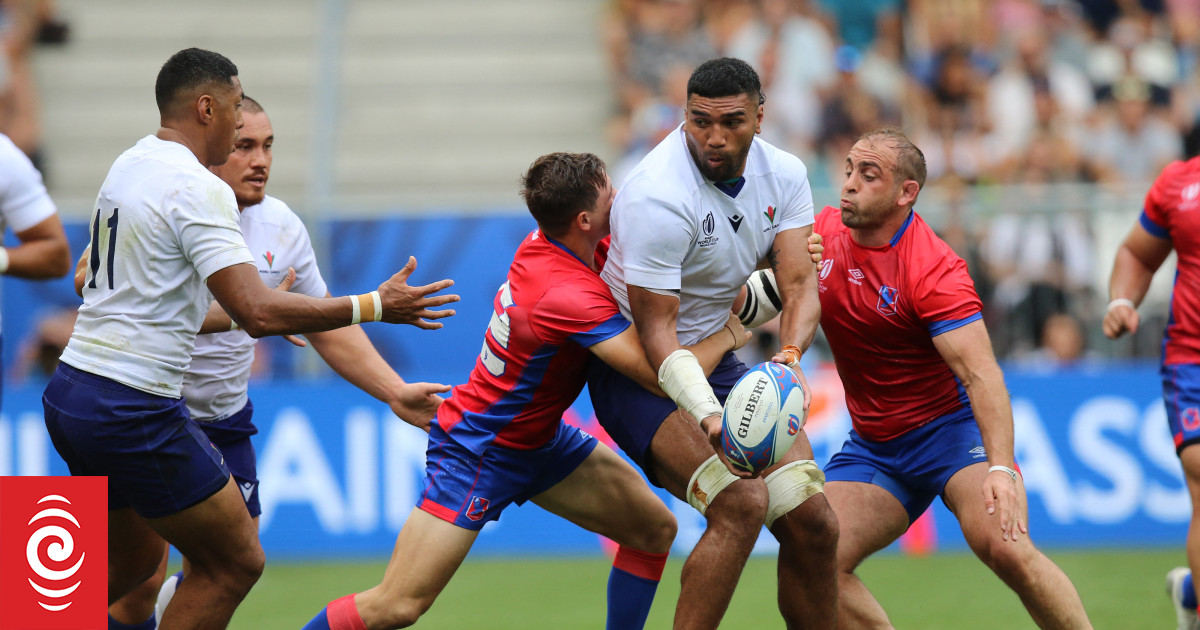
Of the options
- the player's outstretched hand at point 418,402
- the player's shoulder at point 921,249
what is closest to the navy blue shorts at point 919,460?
the player's shoulder at point 921,249

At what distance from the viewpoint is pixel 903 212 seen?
19.7 ft

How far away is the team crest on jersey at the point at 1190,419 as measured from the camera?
6359 mm

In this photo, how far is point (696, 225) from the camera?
217 inches

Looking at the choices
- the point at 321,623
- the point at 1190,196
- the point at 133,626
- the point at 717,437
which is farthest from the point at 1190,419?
the point at 133,626

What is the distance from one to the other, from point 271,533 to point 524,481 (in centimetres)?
508

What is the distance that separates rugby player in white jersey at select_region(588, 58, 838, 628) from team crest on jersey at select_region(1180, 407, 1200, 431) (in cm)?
209

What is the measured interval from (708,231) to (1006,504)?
1660 mm

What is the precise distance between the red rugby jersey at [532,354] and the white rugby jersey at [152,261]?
1203 mm

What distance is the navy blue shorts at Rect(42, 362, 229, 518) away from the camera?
513cm

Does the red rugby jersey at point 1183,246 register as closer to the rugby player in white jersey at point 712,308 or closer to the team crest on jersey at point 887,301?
the team crest on jersey at point 887,301

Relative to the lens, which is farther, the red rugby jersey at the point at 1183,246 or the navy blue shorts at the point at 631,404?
the red rugby jersey at the point at 1183,246

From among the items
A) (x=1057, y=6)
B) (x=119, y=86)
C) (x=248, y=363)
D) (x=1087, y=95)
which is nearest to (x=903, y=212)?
(x=248, y=363)

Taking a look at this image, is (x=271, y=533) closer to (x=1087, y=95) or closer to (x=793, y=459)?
(x=793, y=459)

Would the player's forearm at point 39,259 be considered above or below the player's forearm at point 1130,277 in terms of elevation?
below
